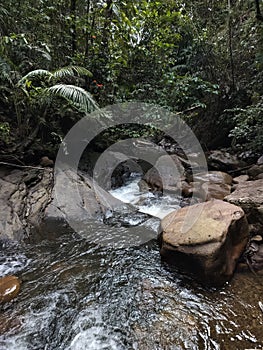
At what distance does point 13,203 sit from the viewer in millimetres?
3578

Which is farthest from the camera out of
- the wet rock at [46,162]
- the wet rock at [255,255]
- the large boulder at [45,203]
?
the wet rock at [46,162]

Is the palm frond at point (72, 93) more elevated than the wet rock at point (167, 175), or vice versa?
the palm frond at point (72, 93)

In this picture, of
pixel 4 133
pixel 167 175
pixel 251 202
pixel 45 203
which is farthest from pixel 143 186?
pixel 4 133

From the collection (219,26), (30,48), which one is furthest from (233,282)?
(219,26)

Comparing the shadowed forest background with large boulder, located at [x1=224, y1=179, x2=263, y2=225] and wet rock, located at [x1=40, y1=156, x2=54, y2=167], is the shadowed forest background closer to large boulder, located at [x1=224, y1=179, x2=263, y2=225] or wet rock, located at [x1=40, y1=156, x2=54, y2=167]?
wet rock, located at [x1=40, y1=156, x2=54, y2=167]

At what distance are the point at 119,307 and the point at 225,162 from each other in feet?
17.4

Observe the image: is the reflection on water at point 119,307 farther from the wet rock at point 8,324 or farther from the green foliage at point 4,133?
the green foliage at point 4,133

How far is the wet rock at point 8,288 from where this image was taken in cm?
220

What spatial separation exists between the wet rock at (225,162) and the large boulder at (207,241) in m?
3.72

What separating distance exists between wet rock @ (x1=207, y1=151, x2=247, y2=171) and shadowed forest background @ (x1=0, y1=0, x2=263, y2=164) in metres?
0.42

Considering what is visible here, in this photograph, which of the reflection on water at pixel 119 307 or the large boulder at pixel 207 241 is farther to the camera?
the large boulder at pixel 207 241

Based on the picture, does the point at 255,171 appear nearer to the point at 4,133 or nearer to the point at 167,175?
the point at 167,175

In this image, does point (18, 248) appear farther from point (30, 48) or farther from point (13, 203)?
point (30, 48)

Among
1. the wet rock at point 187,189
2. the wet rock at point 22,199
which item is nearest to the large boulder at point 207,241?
the wet rock at point 22,199
